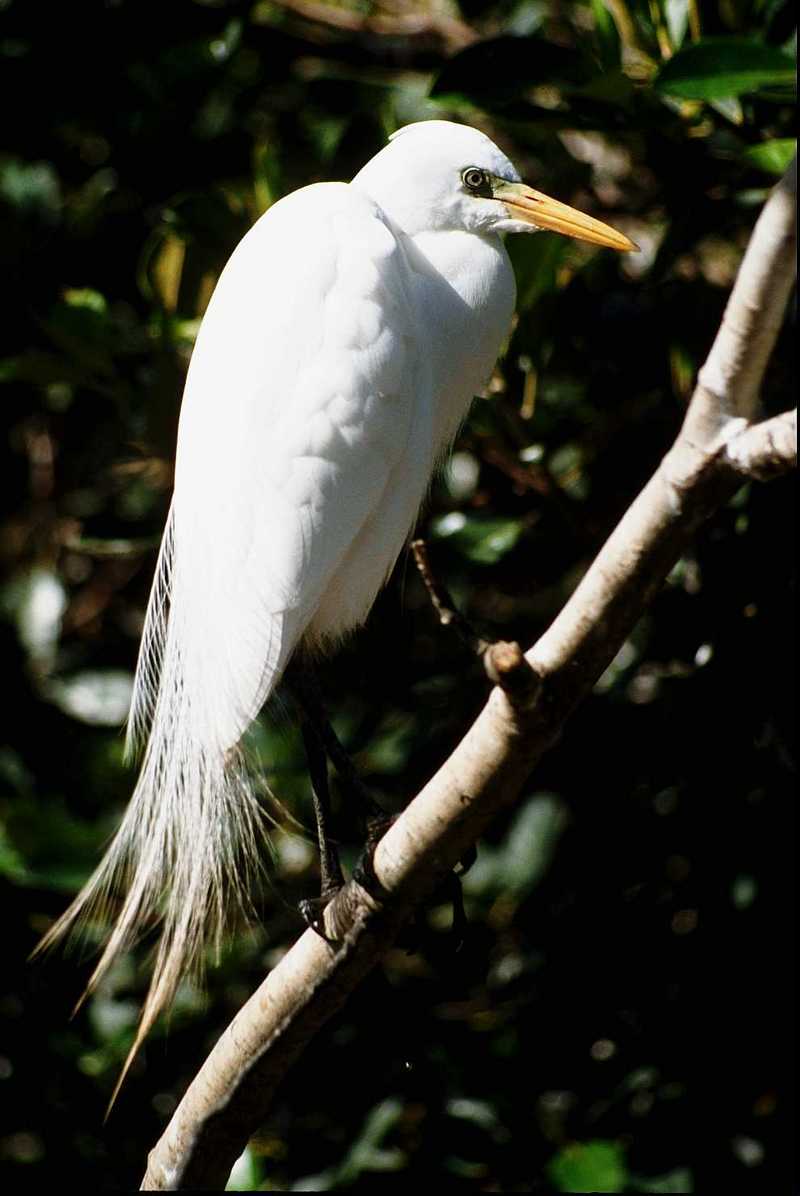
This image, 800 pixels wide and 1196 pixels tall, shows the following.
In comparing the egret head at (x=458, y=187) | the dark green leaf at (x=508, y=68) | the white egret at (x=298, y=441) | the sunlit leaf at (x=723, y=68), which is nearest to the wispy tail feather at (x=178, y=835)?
the white egret at (x=298, y=441)

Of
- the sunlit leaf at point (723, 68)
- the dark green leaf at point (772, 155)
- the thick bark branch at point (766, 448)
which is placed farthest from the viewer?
the dark green leaf at point (772, 155)

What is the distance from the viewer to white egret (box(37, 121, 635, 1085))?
159 centimetres

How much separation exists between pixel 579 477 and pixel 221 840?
703mm

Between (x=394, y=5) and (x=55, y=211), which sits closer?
(x=55, y=211)

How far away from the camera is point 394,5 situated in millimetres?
2588

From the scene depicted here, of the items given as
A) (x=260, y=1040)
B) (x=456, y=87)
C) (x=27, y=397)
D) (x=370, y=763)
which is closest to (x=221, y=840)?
(x=370, y=763)

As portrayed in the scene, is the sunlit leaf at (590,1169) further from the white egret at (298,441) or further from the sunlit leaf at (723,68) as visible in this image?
the sunlit leaf at (723,68)

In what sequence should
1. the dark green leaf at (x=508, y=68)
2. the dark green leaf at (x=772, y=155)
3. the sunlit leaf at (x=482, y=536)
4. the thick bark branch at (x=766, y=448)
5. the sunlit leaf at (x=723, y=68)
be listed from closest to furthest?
the thick bark branch at (x=766, y=448)
the sunlit leaf at (x=723, y=68)
the dark green leaf at (x=772, y=155)
the dark green leaf at (x=508, y=68)
the sunlit leaf at (x=482, y=536)

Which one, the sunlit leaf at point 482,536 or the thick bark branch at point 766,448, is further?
the sunlit leaf at point 482,536

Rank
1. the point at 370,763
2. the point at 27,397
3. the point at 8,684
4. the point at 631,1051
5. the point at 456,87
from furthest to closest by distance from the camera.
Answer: the point at 27,397 → the point at 8,684 → the point at 370,763 → the point at 631,1051 → the point at 456,87

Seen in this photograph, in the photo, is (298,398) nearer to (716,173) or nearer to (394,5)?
(716,173)

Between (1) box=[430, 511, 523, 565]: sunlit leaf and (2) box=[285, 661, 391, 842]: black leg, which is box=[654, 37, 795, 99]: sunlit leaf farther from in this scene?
(2) box=[285, 661, 391, 842]: black leg

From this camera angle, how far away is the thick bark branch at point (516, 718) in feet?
3.11

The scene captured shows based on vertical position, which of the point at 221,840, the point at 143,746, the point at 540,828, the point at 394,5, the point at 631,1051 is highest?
the point at 394,5
